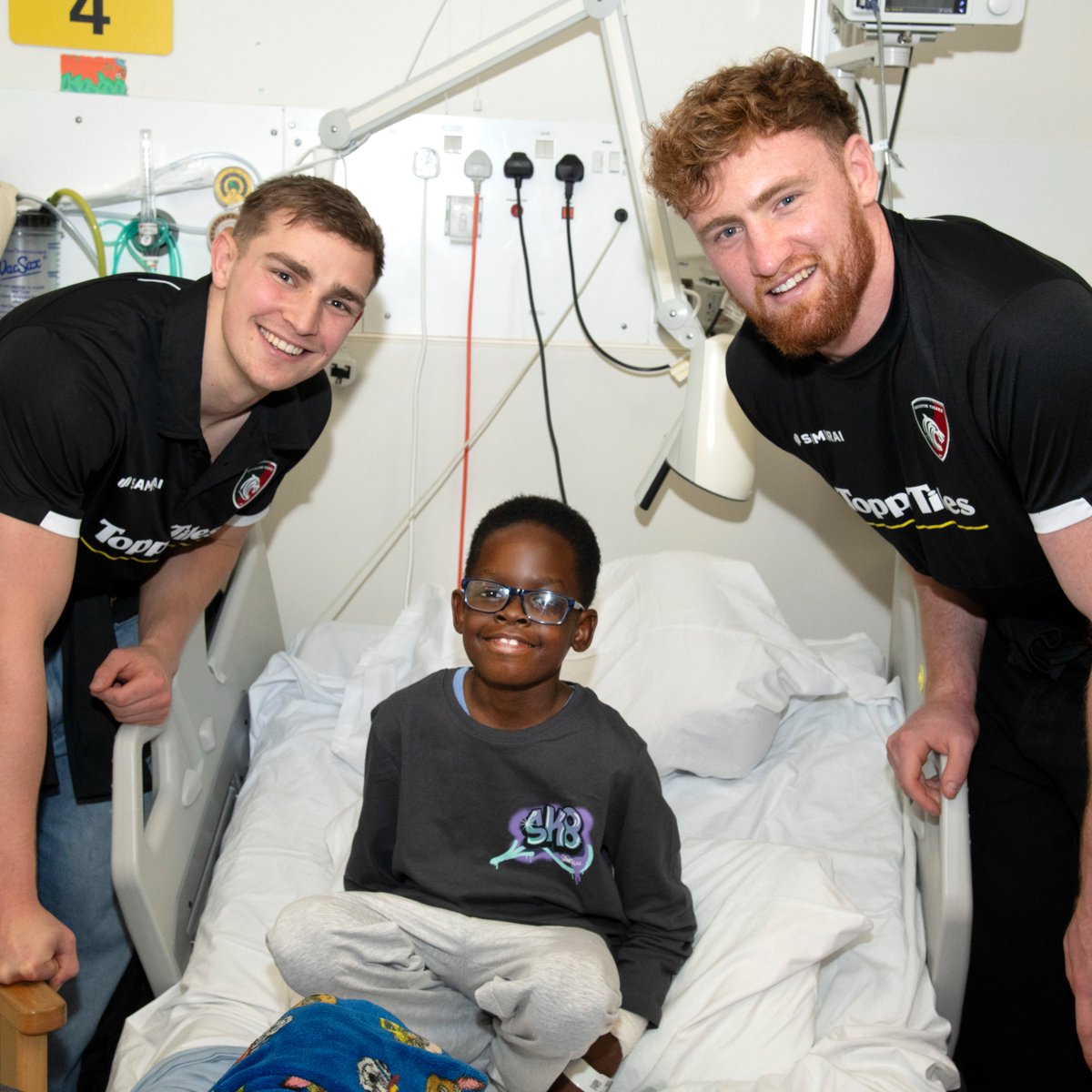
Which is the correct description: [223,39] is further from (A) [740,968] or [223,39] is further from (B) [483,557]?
(A) [740,968]

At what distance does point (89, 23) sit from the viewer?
7.25ft

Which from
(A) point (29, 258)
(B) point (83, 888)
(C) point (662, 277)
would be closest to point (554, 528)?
(C) point (662, 277)

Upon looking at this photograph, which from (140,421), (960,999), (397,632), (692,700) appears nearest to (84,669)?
(140,421)

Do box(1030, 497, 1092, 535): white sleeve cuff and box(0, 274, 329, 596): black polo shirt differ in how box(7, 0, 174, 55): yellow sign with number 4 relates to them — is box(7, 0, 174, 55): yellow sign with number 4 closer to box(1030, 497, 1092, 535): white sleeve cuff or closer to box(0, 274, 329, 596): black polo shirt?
box(0, 274, 329, 596): black polo shirt

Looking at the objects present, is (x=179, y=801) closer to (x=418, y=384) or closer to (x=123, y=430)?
(x=123, y=430)

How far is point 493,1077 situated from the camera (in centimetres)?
137

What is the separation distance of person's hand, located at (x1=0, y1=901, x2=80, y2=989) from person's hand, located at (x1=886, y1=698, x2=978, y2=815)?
1099 millimetres

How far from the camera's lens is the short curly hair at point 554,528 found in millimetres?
1517

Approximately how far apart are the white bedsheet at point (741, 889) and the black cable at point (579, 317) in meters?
0.47

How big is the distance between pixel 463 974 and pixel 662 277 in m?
1.22

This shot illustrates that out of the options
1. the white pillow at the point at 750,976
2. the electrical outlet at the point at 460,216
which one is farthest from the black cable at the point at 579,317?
the white pillow at the point at 750,976

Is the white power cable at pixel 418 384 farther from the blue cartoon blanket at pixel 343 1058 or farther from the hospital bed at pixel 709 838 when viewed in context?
the blue cartoon blanket at pixel 343 1058

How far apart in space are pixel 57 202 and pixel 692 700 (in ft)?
5.04

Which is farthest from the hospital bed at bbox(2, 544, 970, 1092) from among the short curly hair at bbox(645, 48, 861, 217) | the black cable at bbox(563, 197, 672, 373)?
the short curly hair at bbox(645, 48, 861, 217)
